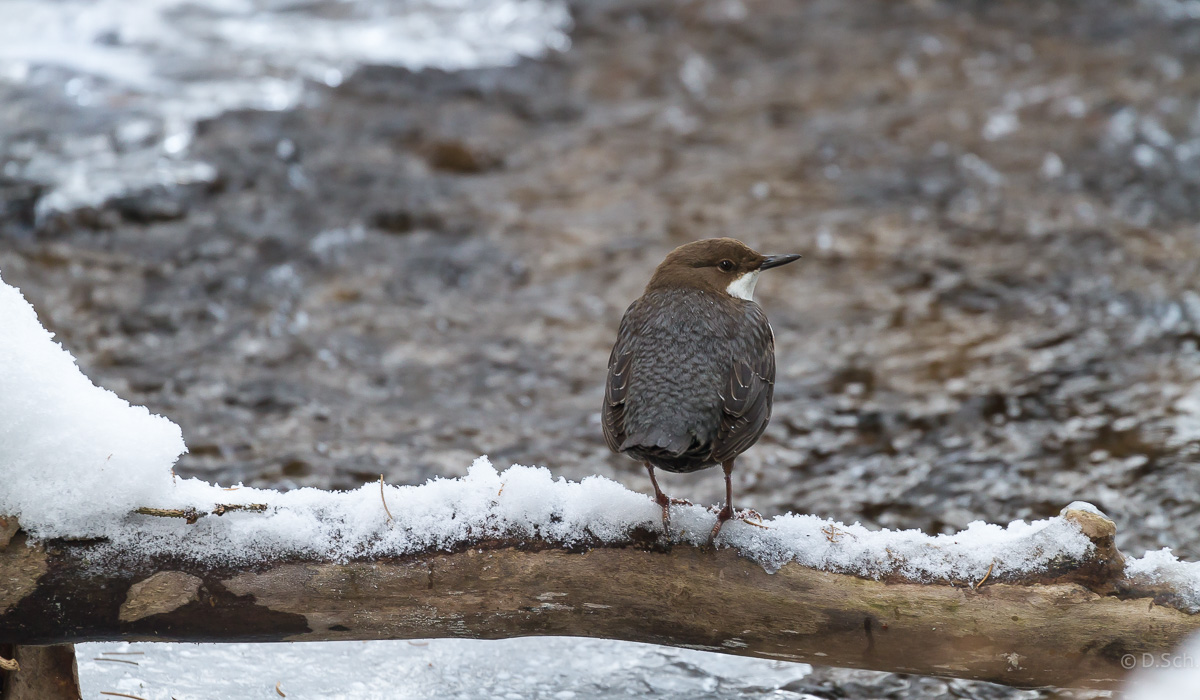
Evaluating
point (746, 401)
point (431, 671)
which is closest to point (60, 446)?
point (431, 671)

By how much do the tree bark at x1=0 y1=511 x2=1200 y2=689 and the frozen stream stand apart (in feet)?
1.63

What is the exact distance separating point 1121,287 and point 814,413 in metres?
2.11

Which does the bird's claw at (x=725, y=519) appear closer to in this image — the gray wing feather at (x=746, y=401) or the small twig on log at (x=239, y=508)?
the gray wing feather at (x=746, y=401)

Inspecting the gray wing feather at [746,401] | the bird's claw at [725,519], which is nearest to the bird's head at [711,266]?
the gray wing feather at [746,401]

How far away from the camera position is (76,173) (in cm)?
739

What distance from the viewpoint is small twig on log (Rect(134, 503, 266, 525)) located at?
2354 millimetres

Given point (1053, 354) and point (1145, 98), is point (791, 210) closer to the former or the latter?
point (1053, 354)

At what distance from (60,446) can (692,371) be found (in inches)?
61.4

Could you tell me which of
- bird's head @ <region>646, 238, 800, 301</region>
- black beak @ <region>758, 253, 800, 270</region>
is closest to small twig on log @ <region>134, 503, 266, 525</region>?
bird's head @ <region>646, 238, 800, 301</region>

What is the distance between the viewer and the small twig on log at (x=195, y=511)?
235 cm

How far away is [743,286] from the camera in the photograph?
3445mm

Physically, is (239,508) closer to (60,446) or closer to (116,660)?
(60,446)

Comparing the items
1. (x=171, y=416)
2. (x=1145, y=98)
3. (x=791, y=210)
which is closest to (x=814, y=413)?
(x=791, y=210)

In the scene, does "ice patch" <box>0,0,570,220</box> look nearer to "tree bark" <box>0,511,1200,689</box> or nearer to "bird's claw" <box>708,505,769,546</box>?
"tree bark" <box>0,511,1200,689</box>
